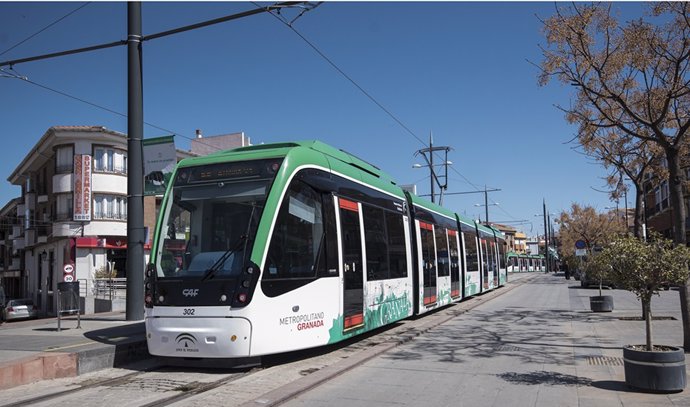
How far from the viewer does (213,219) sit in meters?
8.84

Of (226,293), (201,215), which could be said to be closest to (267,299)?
(226,293)

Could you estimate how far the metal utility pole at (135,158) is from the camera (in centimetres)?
1338

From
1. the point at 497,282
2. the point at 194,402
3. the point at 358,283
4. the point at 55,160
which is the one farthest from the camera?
the point at 55,160

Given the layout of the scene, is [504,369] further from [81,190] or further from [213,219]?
[81,190]

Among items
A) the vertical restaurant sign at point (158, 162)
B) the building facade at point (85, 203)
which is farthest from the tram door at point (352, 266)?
the building facade at point (85, 203)

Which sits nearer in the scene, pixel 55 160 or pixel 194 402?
pixel 194 402

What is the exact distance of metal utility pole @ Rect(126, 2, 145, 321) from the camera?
13.4 metres

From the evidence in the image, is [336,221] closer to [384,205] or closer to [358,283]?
[358,283]

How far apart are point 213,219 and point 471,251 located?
54.5 ft

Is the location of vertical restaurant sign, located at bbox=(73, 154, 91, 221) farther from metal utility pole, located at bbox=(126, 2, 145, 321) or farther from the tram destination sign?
the tram destination sign

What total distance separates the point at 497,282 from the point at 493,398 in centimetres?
2575

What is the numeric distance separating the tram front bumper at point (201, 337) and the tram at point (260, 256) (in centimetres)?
1

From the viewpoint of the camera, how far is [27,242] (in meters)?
47.8

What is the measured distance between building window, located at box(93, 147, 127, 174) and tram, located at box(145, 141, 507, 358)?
106ft
